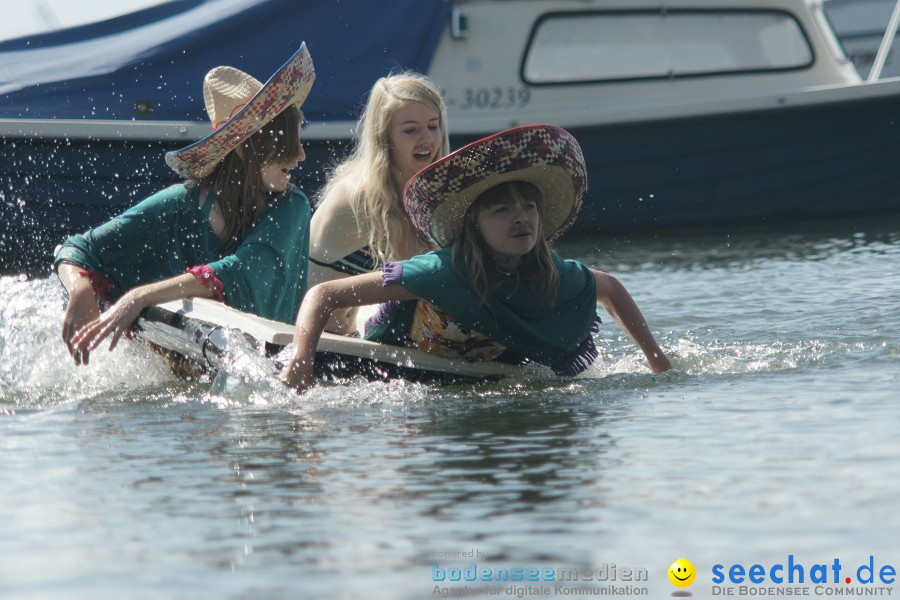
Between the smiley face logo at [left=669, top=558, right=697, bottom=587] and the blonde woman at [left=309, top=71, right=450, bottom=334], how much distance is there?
10.6 ft

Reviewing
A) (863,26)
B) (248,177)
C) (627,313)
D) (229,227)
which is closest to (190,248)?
(229,227)

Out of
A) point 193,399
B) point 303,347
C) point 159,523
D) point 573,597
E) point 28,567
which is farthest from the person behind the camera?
point 193,399

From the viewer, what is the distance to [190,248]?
601cm

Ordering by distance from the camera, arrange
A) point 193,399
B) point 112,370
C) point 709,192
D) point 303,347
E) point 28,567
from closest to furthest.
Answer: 1. point 28,567
2. point 303,347
3. point 193,399
4. point 112,370
5. point 709,192

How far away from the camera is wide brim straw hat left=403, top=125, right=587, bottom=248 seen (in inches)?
211

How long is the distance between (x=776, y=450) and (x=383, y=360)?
5.32 feet

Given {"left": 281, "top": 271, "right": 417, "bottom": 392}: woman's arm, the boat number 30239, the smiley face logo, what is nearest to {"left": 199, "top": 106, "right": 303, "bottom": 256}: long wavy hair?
{"left": 281, "top": 271, "right": 417, "bottom": 392}: woman's arm

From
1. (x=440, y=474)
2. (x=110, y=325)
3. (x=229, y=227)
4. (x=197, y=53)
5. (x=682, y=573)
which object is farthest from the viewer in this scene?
(x=197, y=53)

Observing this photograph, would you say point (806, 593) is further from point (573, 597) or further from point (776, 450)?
point (776, 450)

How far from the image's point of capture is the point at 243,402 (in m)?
5.34

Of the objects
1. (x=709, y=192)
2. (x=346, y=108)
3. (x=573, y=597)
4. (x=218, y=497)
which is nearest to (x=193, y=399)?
(x=218, y=497)

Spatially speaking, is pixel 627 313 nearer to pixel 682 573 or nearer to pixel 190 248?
pixel 190 248

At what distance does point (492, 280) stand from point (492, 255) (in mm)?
97

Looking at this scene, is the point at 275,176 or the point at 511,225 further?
the point at 275,176
